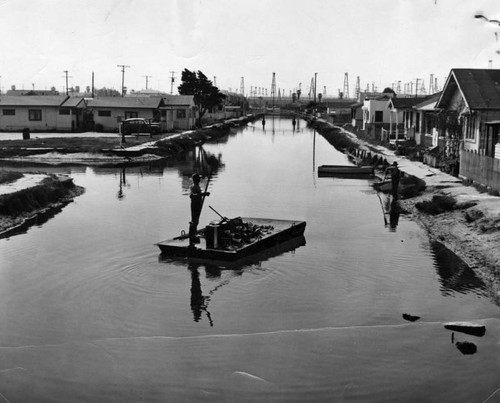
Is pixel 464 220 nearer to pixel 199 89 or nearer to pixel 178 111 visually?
pixel 178 111

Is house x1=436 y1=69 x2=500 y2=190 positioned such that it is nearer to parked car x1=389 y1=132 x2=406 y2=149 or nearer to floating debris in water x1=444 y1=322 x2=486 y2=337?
parked car x1=389 y1=132 x2=406 y2=149

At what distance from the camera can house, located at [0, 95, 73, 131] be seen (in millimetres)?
66625

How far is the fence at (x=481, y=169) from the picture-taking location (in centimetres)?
2561

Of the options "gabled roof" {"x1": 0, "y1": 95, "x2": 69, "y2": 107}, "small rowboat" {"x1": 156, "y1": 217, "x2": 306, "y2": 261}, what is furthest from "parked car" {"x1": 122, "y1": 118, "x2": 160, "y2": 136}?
"small rowboat" {"x1": 156, "y1": 217, "x2": 306, "y2": 261}

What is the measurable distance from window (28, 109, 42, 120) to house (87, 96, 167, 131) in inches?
184

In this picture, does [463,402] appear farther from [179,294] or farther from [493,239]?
[493,239]

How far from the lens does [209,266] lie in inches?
691

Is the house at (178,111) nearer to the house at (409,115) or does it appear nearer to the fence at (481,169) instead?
the house at (409,115)

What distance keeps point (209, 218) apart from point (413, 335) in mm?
12625

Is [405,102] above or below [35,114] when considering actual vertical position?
above

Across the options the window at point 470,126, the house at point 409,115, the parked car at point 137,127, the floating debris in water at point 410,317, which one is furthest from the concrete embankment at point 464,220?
the parked car at point 137,127

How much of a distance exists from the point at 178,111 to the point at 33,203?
49.7 meters

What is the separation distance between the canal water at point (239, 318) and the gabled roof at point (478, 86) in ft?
36.8

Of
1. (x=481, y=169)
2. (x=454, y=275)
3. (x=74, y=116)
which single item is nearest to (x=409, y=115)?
(x=481, y=169)
